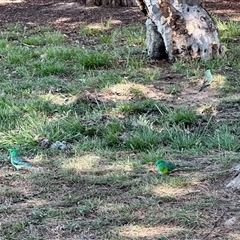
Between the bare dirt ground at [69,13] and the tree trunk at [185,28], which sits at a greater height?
the tree trunk at [185,28]

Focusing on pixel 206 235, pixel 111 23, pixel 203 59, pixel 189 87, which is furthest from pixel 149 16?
pixel 206 235

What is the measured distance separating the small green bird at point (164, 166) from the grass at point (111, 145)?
1.8 inches

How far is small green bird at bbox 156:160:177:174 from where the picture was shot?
448 centimetres

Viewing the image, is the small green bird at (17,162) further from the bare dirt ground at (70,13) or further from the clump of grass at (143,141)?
the bare dirt ground at (70,13)

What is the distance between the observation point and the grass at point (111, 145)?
3.87 metres

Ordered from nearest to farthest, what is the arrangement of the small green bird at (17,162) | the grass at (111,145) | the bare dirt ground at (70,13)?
the grass at (111,145) < the small green bird at (17,162) < the bare dirt ground at (70,13)

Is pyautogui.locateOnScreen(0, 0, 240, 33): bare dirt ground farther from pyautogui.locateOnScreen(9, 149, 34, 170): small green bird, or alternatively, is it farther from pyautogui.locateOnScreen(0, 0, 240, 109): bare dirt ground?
pyautogui.locateOnScreen(9, 149, 34, 170): small green bird

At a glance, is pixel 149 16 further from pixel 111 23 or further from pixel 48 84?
pixel 111 23

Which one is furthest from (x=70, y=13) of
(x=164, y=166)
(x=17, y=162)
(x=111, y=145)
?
(x=164, y=166)

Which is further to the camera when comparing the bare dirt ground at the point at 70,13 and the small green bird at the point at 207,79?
the bare dirt ground at the point at 70,13

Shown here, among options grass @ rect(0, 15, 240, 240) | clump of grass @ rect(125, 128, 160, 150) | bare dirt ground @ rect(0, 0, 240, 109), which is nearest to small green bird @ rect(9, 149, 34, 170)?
grass @ rect(0, 15, 240, 240)

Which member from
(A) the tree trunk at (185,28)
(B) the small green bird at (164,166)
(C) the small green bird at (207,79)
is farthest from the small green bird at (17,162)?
(A) the tree trunk at (185,28)

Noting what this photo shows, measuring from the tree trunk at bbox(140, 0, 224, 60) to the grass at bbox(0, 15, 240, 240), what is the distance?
24 cm

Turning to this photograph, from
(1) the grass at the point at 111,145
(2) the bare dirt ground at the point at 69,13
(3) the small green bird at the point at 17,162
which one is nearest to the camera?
(1) the grass at the point at 111,145
